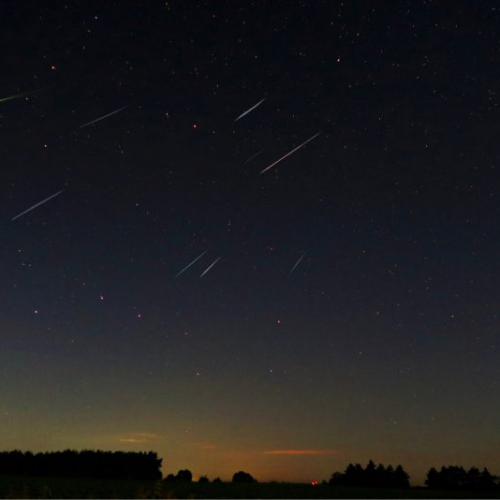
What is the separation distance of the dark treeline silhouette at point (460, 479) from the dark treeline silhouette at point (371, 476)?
8.70 feet

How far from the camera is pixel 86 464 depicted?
61.1 metres

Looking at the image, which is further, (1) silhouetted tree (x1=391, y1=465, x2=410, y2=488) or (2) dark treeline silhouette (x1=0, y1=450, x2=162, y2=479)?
(1) silhouetted tree (x1=391, y1=465, x2=410, y2=488)

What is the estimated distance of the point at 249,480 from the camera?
59.9 meters

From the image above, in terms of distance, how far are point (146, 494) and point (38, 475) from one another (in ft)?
174

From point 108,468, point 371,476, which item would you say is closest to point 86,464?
point 108,468

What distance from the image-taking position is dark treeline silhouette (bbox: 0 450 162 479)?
59750 mm

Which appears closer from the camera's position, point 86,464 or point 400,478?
point 86,464

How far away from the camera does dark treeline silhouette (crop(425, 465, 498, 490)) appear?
202 ft

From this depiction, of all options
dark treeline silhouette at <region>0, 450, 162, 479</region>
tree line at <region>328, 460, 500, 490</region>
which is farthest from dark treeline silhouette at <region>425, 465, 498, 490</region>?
dark treeline silhouette at <region>0, 450, 162, 479</region>

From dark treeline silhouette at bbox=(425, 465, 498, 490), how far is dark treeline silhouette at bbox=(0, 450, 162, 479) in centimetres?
2570

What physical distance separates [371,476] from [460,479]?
325 inches

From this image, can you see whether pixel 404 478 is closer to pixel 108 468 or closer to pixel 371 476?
pixel 371 476

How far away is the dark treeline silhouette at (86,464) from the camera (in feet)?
196

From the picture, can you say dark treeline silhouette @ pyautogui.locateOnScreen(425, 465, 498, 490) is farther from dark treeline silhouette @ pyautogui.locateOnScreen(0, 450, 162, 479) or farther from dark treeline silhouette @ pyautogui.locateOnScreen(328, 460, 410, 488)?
dark treeline silhouette @ pyautogui.locateOnScreen(0, 450, 162, 479)
